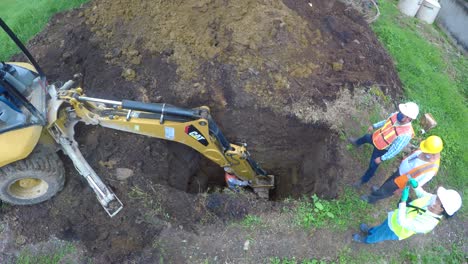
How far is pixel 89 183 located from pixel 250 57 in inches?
144

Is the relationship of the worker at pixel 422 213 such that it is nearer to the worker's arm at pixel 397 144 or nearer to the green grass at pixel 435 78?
the worker's arm at pixel 397 144

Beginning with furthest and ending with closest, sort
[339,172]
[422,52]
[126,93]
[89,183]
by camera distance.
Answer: [422,52] → [126,93] → [339,172] → [89,183]

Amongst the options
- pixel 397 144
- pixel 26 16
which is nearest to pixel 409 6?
pixel 397 144

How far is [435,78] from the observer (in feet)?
27.8

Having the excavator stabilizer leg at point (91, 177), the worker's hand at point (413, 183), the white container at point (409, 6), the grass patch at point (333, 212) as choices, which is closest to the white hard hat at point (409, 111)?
the worker's hand at point (413, 183)

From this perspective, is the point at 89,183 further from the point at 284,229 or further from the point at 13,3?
the point at 13,3

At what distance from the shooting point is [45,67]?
7164 mm

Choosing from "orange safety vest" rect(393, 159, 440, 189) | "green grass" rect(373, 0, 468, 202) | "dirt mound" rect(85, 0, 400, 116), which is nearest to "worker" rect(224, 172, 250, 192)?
"dirt mound" rect(85, 0, 400, 116)

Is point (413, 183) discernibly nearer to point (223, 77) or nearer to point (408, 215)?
point (408, 215)

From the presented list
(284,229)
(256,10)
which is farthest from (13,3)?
(284,229)

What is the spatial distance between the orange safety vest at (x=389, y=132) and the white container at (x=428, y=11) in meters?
6.99

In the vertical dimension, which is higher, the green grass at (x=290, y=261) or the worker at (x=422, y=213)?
the worker at (x=422, y=213)

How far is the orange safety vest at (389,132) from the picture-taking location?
17.9 ft

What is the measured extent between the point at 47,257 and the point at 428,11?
11450mm
